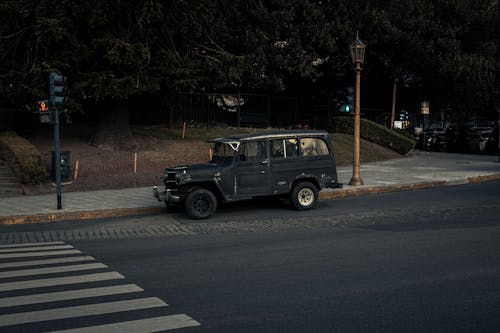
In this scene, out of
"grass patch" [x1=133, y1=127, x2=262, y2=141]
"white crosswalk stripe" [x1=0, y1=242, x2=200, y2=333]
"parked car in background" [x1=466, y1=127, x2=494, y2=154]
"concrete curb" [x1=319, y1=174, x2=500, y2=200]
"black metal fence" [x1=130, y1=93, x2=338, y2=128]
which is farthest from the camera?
"parked car in background" [x1=466, y1=127, x2=494, y2=154]

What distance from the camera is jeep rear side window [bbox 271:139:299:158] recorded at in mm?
13375

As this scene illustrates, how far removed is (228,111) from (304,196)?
16.7 m

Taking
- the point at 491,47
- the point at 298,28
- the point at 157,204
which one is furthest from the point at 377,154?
the point at 157,204

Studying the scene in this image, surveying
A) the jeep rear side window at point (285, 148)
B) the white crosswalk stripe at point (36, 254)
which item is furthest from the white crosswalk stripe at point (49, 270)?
the jeep rear side window at point (285, 148)

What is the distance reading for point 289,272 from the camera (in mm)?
7348

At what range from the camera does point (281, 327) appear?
5227 millimetres

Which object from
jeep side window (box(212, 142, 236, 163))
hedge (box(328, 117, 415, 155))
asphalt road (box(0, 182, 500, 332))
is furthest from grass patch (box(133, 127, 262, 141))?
asphalt road (box(0, 182, 500, 332))

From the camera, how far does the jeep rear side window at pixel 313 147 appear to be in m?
13.7

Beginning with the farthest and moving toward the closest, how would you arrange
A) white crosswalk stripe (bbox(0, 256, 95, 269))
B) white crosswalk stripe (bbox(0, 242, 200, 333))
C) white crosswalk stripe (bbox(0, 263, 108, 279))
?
white crosswalk stripe (bbox(0, 256, 95, 269)) < white crosswalk stripe (bbox(0, 263, 108, 279)) < white crosswalk stripe (bbox(0, 242, 200, 333))

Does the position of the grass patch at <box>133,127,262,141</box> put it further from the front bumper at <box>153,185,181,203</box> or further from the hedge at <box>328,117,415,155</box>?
Answer: the front bumper at <box>153,185,181,203</box>

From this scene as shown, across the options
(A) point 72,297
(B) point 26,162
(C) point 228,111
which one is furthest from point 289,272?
(C) point 228,111

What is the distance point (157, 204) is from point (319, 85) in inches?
999

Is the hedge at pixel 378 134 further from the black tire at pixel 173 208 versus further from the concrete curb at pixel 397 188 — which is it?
the black tire at pixel 173 208

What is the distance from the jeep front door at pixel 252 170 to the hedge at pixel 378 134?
60.9 ft
